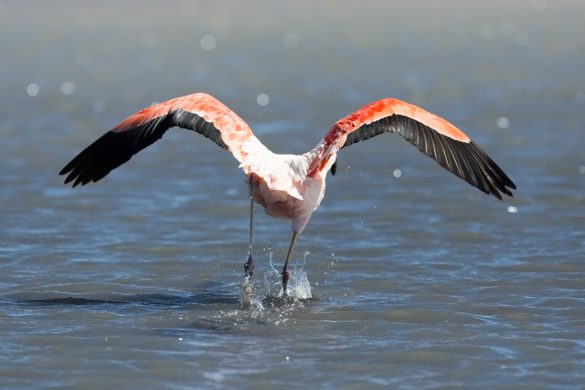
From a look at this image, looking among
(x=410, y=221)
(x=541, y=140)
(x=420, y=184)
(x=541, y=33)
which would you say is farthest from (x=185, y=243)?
(x=541, y=33)

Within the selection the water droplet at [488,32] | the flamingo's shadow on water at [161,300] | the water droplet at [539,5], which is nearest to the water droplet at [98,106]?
the flamingo's shadow on water at [161,300]

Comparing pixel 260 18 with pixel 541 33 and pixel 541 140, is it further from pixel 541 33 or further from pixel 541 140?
pixel 541 140

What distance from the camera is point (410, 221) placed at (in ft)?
A: 38.0

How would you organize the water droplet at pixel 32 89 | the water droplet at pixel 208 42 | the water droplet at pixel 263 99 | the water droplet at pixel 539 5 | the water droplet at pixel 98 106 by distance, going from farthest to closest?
the water droplet at pixel 539 5 → the water droplet at pixel 208 42 → the water droplet at pixel 32 89 → the water droplet at pixel 263 99 → the water droplet at pixel 98 106

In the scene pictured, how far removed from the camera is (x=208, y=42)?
2947cm

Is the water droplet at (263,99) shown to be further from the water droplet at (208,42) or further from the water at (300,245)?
the water droplet at (208,42)

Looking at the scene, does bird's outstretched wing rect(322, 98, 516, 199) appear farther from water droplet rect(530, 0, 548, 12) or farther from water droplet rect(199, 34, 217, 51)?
water droplet rect(530, 0, 548, 12)

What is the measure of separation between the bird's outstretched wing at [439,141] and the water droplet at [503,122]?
784cm

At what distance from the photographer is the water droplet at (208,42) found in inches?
1111

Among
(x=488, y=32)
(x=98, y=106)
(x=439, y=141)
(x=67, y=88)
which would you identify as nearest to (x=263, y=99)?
(x=98, y=106)

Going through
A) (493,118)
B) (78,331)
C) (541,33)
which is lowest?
(78,331)

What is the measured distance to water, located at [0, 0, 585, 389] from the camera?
7426 millimetres

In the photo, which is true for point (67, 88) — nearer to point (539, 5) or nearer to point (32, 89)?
point (32, 89)

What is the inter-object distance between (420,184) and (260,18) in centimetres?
2444
